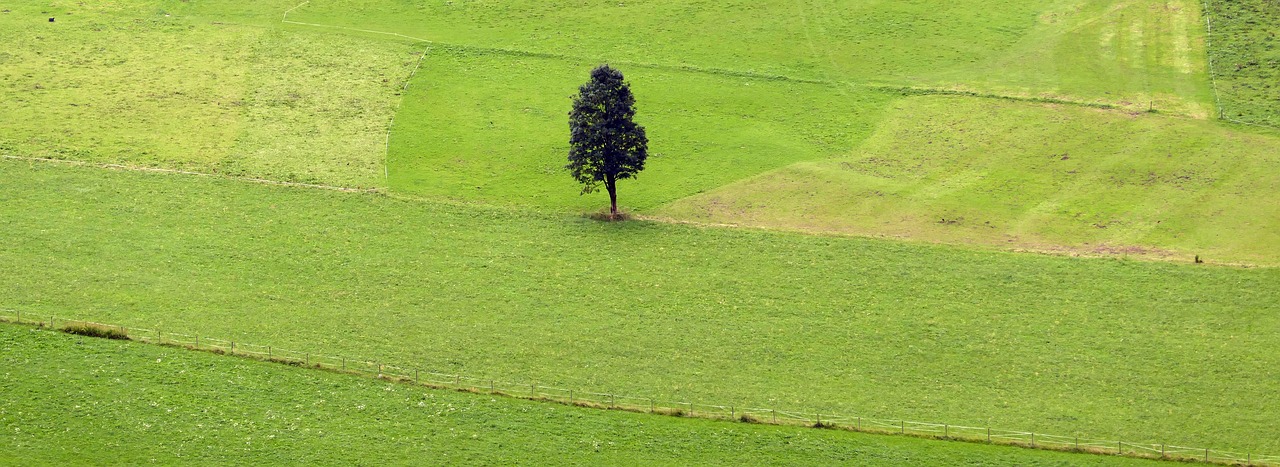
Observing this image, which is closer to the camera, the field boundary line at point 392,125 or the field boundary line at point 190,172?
the field boundary line at point 190,172

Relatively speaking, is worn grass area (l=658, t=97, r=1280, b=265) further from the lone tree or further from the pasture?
the lone tree

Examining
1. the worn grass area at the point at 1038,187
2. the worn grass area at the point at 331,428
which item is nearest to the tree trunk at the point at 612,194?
the worn grass area at the point at 1038,187

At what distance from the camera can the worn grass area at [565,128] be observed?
121 m

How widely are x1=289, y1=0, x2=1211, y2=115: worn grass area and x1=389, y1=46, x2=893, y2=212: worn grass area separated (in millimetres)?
4179

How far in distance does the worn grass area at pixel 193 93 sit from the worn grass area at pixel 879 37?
9554 mm

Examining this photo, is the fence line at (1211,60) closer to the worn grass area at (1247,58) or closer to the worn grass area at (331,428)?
the worn grass area at (1247,58)

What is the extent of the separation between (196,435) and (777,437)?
3347 centimetres

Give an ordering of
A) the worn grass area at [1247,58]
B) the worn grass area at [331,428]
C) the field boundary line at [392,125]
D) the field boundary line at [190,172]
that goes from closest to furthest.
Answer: the worn grass area at [331,428] → the field boundary line at [190,172] → the field boundary line at [392,125] → the worn grass area at [1247,58]

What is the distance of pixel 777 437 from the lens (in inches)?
3484

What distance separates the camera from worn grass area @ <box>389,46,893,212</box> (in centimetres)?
12138

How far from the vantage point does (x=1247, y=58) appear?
141 metres

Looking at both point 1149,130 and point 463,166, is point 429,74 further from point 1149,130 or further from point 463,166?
point 1149,130

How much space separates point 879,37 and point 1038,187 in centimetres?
3236

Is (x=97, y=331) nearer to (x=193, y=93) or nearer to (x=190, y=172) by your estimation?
(x=190, y=172)
